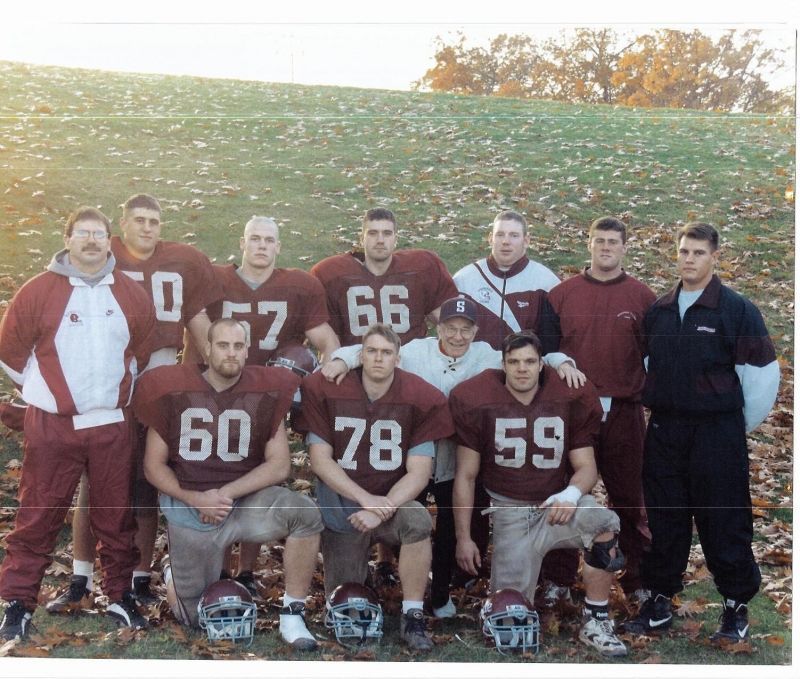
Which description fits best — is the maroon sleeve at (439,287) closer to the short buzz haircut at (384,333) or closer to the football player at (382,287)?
the football player at (382,287)

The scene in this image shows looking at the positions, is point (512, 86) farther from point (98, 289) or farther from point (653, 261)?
point (98, 289)

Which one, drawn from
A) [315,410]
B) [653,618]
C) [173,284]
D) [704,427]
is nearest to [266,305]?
[173,284]

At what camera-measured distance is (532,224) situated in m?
3.67

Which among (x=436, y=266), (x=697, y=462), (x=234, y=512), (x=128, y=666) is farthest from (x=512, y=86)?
(x=128, y=666)

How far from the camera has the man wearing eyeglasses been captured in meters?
3.29

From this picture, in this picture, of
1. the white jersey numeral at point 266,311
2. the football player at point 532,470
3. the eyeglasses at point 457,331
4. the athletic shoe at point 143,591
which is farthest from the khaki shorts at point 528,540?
the athletic shoe at point 143,591

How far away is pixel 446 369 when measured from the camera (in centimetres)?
351

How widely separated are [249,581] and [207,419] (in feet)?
2.19

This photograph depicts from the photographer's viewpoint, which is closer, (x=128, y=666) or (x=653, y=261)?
(x=128, y=666)

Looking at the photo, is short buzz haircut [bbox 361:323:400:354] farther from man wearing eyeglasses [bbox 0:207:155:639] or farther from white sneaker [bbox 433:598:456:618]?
white sneaker [bbox 433:598:456:618]

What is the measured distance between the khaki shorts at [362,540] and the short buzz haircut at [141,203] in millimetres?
1341

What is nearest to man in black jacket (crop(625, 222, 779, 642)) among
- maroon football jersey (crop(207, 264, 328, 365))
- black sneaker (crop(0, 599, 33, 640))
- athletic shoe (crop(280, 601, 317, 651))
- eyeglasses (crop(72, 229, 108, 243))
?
athletic shoe (crop(280, 601, 317, 651))

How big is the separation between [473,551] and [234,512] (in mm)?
850

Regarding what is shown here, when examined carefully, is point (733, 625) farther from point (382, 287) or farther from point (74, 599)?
point (74, 599)
